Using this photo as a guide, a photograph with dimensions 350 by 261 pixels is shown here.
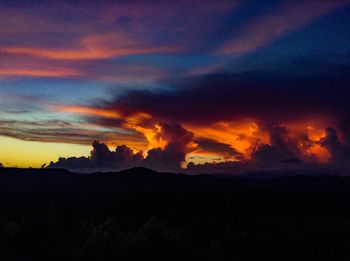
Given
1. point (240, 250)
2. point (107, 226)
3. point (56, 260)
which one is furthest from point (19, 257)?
point (240, 250)

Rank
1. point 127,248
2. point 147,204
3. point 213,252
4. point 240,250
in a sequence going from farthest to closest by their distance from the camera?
point 147,204, point 240,250, point 213,252, point 127,248

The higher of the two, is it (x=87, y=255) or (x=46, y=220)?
(x=46, y=220)

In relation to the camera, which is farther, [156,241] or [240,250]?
[240,250]

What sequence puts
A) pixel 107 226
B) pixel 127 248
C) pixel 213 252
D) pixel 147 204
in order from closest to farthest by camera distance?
pixel 127 248
pixel 213 252
pixel 107 226
pixel 147 204

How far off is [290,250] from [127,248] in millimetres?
19501

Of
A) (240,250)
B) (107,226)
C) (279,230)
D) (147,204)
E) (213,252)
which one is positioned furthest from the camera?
(147,204)

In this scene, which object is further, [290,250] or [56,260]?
[290,250]

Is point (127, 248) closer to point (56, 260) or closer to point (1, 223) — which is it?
point (56, 260)

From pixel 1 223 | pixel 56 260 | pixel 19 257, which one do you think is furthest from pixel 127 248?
pixel 1 223

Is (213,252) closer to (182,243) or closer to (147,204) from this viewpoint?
(182,243)

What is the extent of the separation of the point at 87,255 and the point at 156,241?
6.57 meters

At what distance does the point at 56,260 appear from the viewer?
40.1 m

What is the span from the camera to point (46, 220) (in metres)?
43.7

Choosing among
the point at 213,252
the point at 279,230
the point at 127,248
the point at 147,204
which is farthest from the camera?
the point at 147,204
